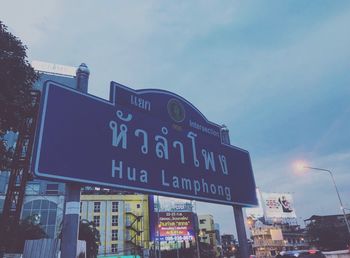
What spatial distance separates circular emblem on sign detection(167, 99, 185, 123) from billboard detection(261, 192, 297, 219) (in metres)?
51.9

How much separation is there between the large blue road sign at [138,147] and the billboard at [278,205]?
51.1 metres

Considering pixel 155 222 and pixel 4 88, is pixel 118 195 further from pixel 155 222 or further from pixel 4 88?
pixel 4 88

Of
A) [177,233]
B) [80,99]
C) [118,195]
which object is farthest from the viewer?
[118,195]

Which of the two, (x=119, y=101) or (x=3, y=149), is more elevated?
(x=3, y=149)

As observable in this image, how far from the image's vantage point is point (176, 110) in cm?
469

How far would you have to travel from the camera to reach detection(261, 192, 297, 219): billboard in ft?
174

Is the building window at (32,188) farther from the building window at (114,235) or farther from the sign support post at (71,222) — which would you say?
the sign support post at (71,222)

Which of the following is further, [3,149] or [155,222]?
[155,222]

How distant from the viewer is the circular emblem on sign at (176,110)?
460 cm

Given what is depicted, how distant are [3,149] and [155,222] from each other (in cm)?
4741

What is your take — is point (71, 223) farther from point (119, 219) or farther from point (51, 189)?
point (119, 219)

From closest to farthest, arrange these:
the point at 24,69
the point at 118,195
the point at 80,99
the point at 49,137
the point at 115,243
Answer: the point at 49,137, the point at 80,99, the point at 24,69, the point at 115,243, the point at 118,195

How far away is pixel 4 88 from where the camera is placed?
8938mm

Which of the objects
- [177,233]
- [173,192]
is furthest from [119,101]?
[177,233]
